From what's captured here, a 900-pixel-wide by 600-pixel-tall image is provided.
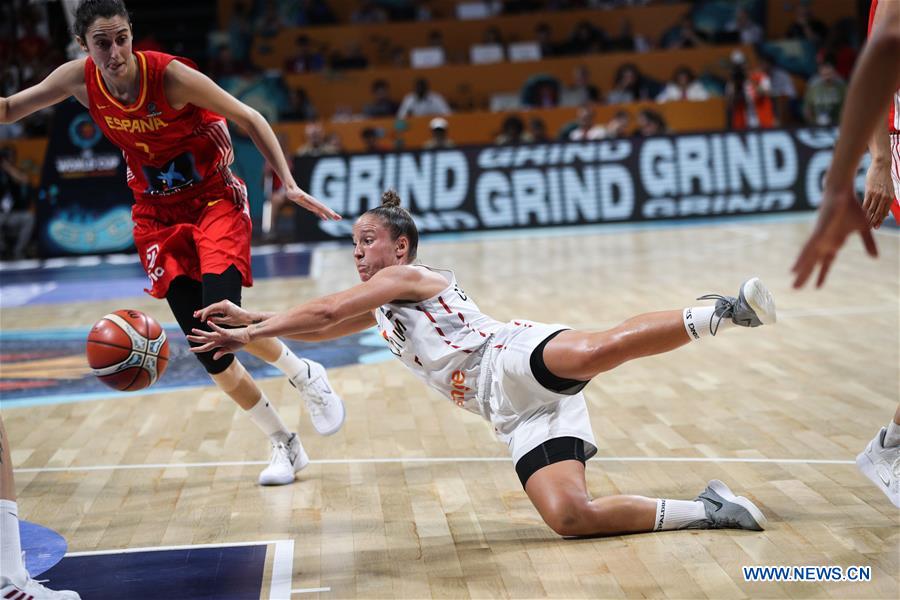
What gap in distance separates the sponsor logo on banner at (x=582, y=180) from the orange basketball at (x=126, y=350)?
934 centimetres

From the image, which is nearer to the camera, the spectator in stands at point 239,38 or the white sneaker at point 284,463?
the white sneaker at point 284,463

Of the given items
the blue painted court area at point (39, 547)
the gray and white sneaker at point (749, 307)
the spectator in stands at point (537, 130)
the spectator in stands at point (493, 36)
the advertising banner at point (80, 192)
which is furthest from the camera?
the spectator in stands at point (493, 36)

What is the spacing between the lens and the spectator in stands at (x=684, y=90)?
16.1 m

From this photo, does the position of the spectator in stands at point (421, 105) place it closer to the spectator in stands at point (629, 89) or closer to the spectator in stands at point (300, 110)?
the spectator in stands at point (300, 110)

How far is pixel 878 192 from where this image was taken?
3.66m

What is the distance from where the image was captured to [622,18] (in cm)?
1822

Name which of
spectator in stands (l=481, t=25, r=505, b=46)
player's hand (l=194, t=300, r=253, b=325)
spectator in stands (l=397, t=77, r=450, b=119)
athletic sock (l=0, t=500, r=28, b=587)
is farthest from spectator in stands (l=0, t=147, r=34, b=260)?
athletic sock (l=0, t=500, r=28, b=587)

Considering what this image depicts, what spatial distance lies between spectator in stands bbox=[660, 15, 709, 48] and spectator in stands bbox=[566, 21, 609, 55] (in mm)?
1250

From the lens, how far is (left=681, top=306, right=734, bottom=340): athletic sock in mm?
3564

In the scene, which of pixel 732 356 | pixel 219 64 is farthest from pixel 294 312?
pixel 219 64

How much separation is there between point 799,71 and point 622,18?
10.3 ft

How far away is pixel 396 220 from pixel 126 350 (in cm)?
119

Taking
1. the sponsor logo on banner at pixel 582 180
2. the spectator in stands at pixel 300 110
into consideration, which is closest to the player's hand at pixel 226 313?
the sponsor logo on banner at pixel 582 180

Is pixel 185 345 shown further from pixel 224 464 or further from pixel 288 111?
pixel 288 111
